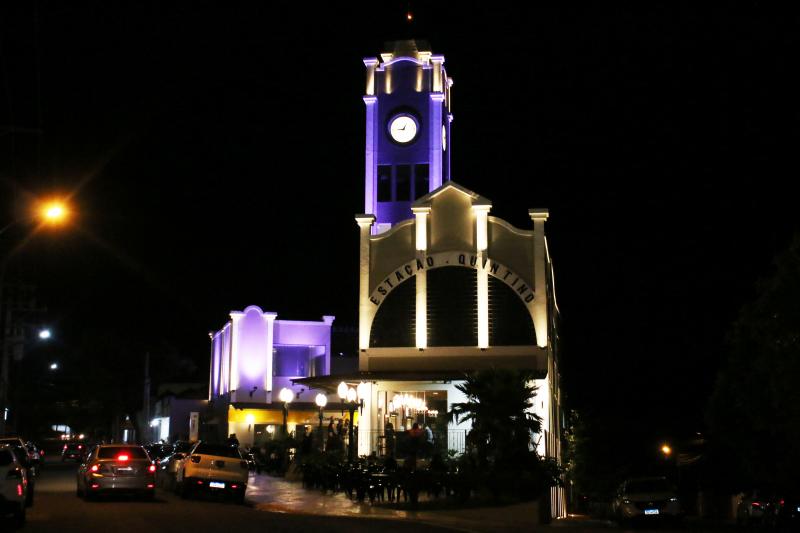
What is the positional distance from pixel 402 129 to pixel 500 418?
83.8ft

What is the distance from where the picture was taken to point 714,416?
106 feet

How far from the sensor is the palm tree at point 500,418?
27.6 meters

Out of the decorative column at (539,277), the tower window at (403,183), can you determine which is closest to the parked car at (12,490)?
the decorative column at (539,277)

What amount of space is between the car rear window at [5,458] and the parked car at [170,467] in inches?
422

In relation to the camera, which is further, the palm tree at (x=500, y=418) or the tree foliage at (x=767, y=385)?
the palm tree at (x=500, y=418)

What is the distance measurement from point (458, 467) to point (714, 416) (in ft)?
33.2

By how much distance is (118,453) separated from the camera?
2530cm

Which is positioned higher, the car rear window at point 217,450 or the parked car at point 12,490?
the car rear window at point 217,450

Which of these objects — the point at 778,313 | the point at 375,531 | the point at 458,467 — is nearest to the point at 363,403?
the point at 458,467

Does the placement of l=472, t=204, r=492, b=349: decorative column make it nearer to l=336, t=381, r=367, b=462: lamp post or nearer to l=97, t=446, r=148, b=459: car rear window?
l=336, t=381, r=367, b=462: lamp post

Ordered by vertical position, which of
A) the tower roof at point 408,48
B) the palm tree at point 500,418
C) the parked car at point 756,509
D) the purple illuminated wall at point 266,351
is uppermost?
the tower roof at point 408,48

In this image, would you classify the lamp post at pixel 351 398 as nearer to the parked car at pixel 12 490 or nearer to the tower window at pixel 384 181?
the tower window at pixel 384 181

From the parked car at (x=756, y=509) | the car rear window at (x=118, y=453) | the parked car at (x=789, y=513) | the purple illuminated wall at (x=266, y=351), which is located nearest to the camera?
the car rear window at (x=118, y=453)

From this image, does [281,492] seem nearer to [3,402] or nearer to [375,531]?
[375,531]
